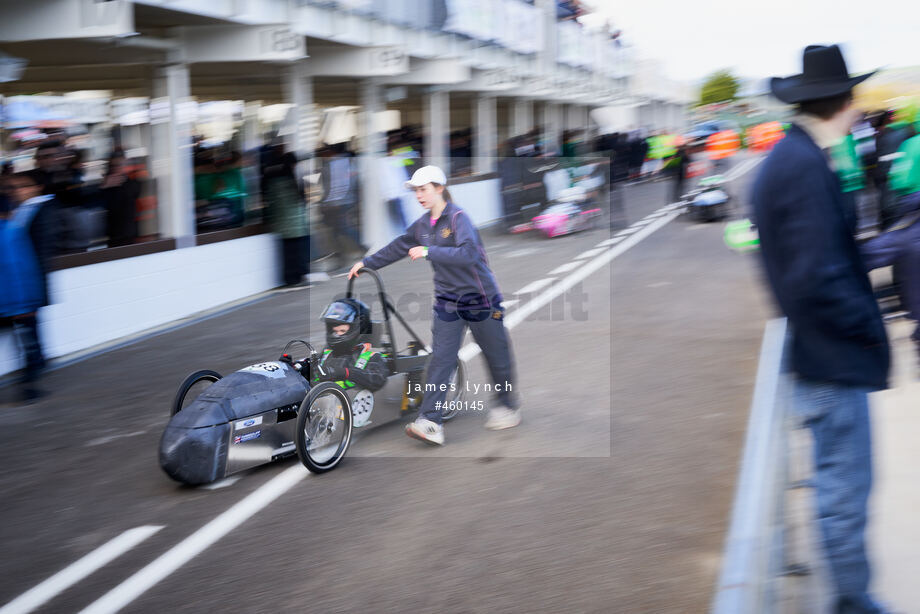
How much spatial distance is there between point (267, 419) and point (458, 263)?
5.44 feet

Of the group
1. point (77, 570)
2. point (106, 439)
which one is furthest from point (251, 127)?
point (77, 570)

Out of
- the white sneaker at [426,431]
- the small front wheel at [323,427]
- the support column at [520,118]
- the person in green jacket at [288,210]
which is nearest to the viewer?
the small front wheel at [323,427]

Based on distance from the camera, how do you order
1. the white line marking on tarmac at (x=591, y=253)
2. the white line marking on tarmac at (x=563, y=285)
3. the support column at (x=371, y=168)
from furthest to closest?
the support column at (x=371, y=168)
the white line marking on tarmac at (x=591, y=253)
the white line marking on tarmac at (x=563, y=285)

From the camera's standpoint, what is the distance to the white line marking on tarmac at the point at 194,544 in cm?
486

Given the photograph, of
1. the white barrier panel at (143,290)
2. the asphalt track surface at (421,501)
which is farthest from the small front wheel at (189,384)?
the white barrier panel at (143,290)

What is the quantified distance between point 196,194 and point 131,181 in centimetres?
196

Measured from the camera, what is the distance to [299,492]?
634 centimetres

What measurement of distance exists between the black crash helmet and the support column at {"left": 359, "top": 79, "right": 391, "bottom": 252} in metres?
12.0

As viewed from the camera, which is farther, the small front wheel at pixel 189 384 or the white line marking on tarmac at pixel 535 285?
the white line marking on tarmac at pixel 535 285

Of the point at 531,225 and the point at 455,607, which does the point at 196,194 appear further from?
the point at 455,607

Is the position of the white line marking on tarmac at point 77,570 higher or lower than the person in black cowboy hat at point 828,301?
lower

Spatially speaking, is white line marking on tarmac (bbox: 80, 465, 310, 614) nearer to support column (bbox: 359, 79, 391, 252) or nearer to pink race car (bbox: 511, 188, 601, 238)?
support column (bbox: 359, 79, 391, 252)

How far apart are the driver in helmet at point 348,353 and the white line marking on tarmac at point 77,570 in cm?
177

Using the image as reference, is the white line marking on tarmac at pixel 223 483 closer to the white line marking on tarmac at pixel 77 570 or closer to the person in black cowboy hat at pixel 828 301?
the white line marking on tarmac at pixel 77 570
